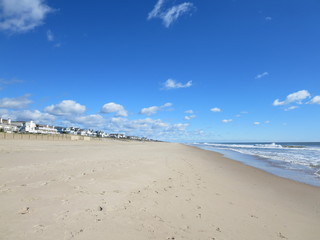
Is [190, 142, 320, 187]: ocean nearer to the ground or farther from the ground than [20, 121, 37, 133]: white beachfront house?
nearer to the ground

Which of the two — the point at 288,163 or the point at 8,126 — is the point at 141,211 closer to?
the point at 288,163

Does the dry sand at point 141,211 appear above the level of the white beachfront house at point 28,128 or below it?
below

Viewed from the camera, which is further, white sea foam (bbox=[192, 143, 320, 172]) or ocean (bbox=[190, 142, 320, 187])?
white sea foam (bbox=[192, 143, 320, 172])

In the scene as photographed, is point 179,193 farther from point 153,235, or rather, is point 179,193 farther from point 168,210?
point 153,235

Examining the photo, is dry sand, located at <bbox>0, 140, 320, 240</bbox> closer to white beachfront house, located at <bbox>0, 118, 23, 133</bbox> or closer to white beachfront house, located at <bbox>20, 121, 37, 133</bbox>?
white beachfront house, located at <bbox>0, 118, 23, 133</bbox>

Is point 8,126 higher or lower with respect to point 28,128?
higher

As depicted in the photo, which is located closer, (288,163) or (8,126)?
(288,163)

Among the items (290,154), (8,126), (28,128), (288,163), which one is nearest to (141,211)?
(288,163)

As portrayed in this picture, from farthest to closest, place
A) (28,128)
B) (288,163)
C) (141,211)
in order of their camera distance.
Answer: (28,128) → (288,163) → (141,211)

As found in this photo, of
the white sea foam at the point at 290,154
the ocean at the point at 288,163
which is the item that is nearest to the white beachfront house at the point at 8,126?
the white sea foam at the point at 290,154

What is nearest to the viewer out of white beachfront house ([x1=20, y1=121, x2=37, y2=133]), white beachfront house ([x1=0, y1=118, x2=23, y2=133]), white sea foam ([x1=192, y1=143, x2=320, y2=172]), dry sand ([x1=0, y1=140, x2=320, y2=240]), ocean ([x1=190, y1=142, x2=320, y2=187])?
dry sand ([x1=0, y1=140, x2=320, y2=240])

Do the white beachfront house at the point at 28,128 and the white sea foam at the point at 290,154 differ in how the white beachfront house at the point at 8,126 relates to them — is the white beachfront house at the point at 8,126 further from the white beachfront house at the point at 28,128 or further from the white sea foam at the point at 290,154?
the white sea foam at the point at 290,154

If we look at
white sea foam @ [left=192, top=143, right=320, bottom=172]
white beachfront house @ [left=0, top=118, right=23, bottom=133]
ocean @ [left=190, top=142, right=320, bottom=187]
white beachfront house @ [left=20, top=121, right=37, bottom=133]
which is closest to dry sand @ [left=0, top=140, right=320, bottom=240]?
ocean @ [left=190, top=142, right=320, bottom=187]

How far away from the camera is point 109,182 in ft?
22.5
